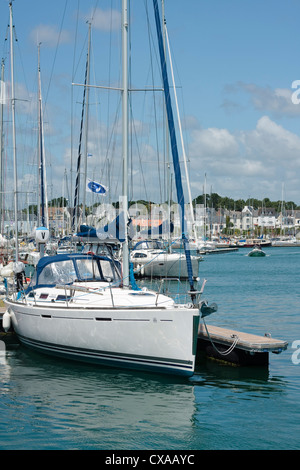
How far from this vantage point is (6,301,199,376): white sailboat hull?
1361 centimetres

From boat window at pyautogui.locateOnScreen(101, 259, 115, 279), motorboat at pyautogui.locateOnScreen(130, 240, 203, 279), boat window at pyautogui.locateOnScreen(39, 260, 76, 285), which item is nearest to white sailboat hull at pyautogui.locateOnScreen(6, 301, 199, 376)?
boat window at pyautogui.locateOnScreen(39, 260, 76, 285)

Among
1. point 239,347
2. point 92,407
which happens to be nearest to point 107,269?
point 239,347

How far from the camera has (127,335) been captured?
14.1 metres

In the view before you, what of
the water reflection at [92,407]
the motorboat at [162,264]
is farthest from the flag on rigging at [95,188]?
the water reflection at [92,407]

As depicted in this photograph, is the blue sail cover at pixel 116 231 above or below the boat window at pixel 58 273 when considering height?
above

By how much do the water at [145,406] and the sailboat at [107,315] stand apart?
1.86ft

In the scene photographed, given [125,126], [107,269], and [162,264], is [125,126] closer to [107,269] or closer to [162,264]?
[107,269]

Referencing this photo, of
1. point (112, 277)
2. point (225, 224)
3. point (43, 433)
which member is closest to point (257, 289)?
point (112, 277)

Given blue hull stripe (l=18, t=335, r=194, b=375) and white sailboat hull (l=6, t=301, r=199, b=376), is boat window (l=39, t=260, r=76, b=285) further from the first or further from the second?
blue hull stripe (l=18, t=335, r=194, b=375)

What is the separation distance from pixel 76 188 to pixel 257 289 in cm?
1471

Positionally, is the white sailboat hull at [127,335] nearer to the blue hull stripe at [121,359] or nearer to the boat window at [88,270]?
the blue hull stripe at [121,359]

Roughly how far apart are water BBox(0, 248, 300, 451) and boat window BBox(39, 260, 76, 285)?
7.16 ft

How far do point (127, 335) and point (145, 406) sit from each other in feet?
6.56

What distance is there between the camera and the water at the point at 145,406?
10.8 metres
